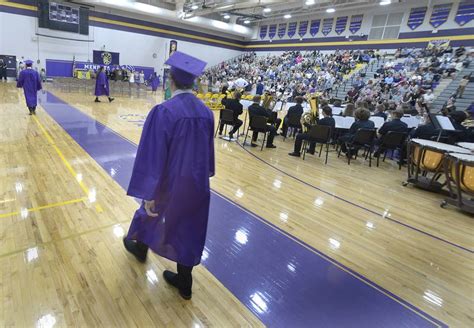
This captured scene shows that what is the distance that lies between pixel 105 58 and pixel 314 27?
16.1 meters

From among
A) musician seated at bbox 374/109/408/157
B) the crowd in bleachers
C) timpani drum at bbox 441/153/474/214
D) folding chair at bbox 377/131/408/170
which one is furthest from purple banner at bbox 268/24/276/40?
timpani drum at bbox 441/153/474/214

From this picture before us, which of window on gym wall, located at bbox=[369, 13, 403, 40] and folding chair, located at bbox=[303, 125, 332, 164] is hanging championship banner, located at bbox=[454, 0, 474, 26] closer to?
window on gym wall, located at bbox=[369, 13, 403, 40]

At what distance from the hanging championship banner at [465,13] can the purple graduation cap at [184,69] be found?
19659 millimetres

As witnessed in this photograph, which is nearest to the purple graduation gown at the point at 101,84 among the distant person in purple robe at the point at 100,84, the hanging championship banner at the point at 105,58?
the distant person in purple robe at the point at 100,84

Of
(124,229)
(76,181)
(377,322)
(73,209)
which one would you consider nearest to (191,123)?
(124,229)

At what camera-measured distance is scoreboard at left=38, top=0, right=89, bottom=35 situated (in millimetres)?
17750

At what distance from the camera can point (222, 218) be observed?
11.5 feet

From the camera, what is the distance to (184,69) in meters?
1.89

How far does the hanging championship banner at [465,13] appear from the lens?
1542 cm

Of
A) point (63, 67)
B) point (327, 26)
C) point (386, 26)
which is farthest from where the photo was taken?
point (327, 26)

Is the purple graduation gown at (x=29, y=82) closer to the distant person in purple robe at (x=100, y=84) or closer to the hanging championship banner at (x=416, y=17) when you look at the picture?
the distant person in purple robe at (x=100, y=84)

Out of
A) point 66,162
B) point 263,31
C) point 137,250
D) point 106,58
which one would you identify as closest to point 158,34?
point 106,58

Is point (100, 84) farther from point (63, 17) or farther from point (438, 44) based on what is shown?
point (438, 44)

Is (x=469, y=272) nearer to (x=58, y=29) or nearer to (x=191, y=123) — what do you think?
(x=191, y=123)
